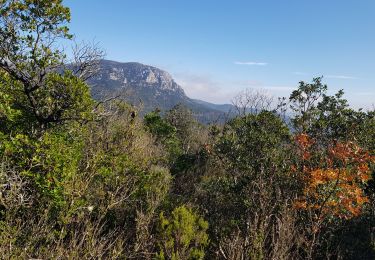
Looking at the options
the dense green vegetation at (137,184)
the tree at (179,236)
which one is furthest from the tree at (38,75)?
the tree at (179,236)

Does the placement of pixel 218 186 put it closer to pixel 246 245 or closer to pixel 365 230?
pixel 365 230

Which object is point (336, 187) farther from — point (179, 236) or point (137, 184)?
point (137, 184)

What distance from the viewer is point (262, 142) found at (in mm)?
20094

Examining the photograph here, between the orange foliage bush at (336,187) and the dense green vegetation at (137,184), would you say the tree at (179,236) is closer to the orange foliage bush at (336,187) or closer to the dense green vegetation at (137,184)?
the dense green vegetation at (137,184)

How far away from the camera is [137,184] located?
60.1 feet

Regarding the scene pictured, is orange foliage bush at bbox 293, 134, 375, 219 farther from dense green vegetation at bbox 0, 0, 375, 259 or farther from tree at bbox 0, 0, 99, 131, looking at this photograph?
tree at bbox 0, 0, 99, 131

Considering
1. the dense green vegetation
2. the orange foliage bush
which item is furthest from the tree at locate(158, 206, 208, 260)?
the orange foliage bush

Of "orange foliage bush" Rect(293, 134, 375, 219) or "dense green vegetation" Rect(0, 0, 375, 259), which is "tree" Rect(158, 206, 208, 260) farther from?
"orange foliage bush" Rect(293, 134, 375, 219)

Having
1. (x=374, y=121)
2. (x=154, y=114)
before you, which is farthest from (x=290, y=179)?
(x=154, y=114)

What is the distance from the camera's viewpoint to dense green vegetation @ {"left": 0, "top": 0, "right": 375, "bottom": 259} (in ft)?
35.2

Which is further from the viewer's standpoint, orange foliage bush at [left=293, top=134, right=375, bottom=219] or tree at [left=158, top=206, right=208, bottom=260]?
orange foliage bush at [left=293, top=134, right=375, bottom=219]

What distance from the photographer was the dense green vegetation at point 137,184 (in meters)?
10.7

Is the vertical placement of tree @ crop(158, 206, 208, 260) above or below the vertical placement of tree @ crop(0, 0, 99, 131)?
below

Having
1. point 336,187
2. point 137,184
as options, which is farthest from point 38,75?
point 336,187
